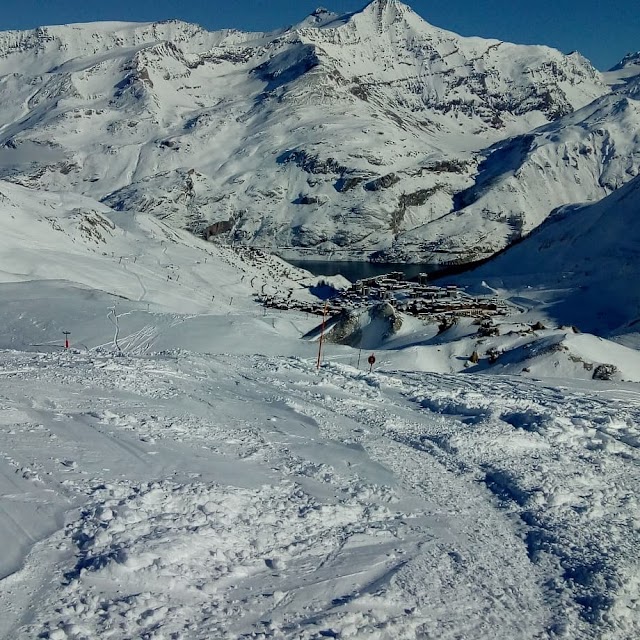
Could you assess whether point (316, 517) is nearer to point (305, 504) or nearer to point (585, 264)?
point (305, 504)

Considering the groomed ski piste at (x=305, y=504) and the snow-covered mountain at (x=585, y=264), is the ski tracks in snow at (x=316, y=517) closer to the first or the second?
the groomed ski piste at (x=305, y=504)

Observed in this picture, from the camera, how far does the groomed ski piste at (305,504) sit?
5.97m

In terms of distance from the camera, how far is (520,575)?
276 inches

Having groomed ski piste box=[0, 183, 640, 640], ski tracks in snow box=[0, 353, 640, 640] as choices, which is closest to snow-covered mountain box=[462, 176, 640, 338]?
groomed ski piste box=[0, 183, 640, 640]

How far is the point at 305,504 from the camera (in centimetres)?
795

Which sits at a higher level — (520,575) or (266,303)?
(520,575)

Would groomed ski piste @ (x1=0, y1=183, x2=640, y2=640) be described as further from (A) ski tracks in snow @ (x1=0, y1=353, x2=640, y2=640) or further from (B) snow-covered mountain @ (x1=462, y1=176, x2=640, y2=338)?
(B) snow-covered mountain @ (x1=462, y1=176, x2=640, y2=338)

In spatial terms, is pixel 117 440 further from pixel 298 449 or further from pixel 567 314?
pixel 567 314

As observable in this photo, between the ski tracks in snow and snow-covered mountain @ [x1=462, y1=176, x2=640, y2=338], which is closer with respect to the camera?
the ski tracks in snow

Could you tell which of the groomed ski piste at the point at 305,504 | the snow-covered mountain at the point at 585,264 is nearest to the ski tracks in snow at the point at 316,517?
the groomed ski piste at the point at 305,504

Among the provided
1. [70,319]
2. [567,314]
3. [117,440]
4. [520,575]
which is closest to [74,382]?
[117,440]

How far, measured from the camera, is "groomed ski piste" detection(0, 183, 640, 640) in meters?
5.97

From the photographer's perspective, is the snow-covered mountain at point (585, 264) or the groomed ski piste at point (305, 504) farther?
the snow-covered mountain at point (585, 264)

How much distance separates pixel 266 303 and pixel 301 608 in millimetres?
76113
